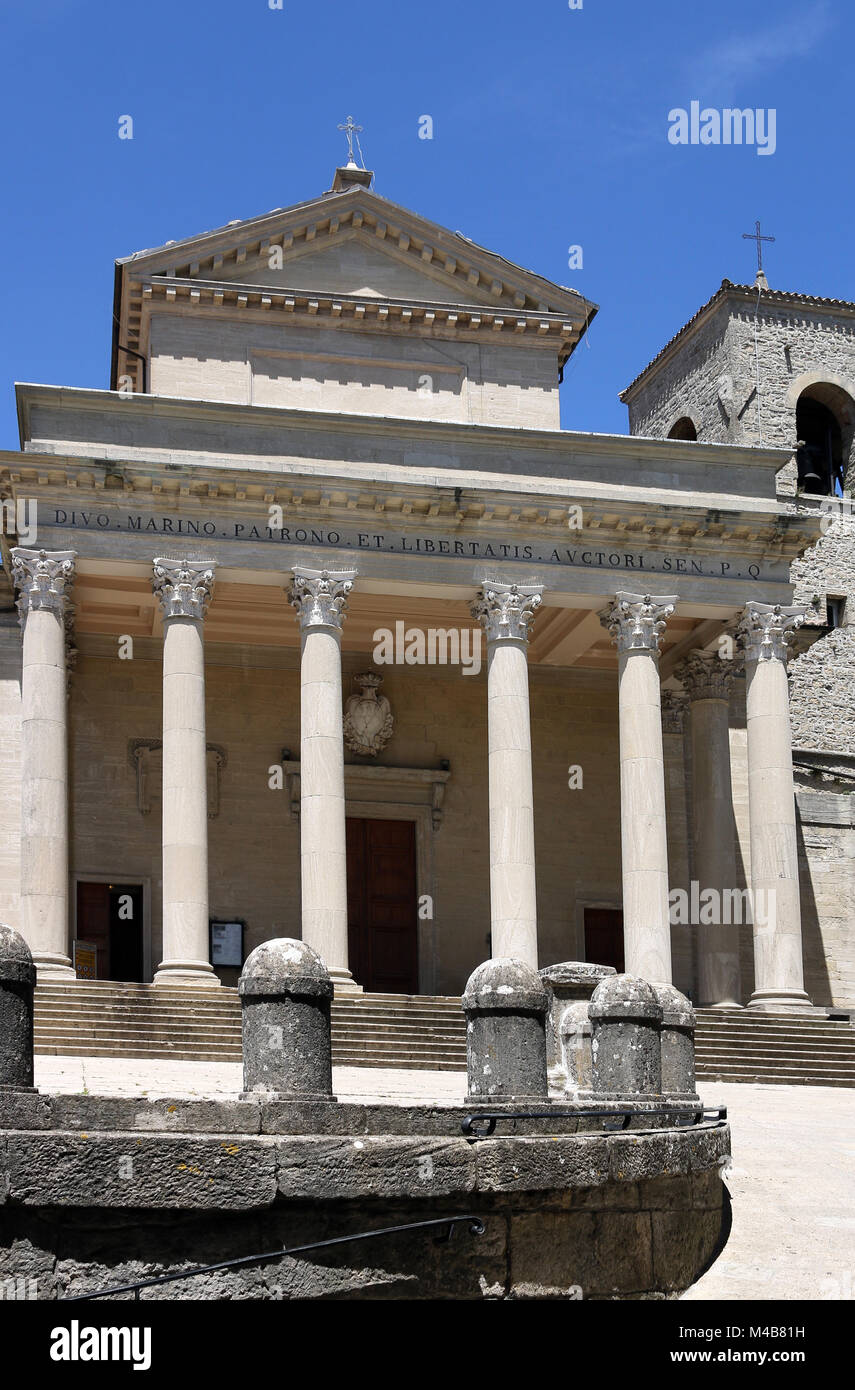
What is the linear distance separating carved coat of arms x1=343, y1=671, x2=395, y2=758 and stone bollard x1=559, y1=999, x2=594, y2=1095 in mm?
19063

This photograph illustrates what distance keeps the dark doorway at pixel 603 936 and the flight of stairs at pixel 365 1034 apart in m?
6.78

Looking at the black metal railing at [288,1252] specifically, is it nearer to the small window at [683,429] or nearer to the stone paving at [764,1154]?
the stone paving at [764,1154]

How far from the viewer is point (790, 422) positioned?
53.8 metres

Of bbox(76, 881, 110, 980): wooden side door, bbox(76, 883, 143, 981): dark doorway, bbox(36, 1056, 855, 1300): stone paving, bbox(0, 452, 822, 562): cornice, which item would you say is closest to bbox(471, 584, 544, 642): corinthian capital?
bbox(0, 452, 822, 562): cornice

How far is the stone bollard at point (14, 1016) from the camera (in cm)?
1203

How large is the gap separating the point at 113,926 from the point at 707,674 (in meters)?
12.0

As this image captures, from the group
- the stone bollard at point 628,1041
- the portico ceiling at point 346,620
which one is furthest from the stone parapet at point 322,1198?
the portico ceiling at point 346,620

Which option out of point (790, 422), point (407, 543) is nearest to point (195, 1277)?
point (407, 543)

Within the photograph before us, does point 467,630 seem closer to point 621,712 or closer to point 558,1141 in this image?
point 621,712

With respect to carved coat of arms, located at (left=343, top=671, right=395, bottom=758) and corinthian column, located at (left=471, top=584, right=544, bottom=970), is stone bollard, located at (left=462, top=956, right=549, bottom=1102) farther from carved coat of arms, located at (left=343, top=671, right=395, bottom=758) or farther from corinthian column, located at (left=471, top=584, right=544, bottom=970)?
carved coat of arms, located at (left=343, top=671, right=395, bottom=758)

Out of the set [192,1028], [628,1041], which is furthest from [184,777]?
[628,1041]

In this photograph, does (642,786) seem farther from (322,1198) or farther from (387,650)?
(322,1198)

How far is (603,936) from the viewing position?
3869cm

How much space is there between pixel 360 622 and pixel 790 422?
20.9m
